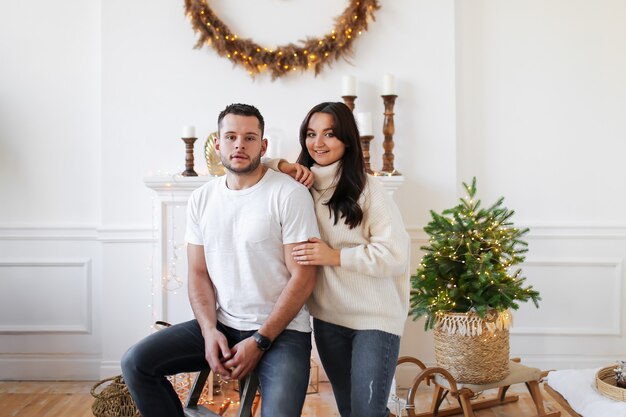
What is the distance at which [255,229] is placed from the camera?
72.6 inches

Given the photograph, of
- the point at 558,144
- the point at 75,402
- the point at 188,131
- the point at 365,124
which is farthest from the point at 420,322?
the point at 75,402

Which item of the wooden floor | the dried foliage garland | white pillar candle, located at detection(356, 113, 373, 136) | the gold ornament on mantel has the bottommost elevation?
the wooden floor

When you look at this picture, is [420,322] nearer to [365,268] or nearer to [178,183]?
[178,183]

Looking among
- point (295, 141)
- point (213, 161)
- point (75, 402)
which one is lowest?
point (75, 402)

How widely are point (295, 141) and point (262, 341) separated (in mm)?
1609

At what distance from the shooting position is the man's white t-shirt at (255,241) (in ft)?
6.05

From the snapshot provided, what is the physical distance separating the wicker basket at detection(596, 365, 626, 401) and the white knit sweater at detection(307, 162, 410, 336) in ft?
2.89

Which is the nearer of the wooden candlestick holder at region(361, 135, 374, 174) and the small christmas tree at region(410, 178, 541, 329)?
the small christmas tree at region(410, 178, 541, 329)

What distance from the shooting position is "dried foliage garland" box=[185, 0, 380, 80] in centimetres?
314

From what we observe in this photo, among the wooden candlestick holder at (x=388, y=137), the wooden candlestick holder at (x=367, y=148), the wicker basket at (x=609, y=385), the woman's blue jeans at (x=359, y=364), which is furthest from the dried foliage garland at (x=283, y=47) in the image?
the wicker basket at (x=609, y=385)

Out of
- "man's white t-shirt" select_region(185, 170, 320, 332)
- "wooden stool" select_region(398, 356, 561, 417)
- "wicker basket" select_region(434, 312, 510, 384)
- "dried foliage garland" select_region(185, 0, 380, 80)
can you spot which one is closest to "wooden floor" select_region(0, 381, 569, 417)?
"wooden stool" select_region(398, 356, 561, 417)

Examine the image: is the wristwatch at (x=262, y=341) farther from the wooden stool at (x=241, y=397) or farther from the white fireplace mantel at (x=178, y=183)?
the white fireplace mantel at (x=178, y=183)

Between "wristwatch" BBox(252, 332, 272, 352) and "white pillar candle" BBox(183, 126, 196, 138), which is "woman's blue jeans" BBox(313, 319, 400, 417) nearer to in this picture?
"wristwatch" BBox(252, 332, 272, 352)

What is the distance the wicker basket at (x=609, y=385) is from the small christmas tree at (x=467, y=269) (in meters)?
0.39
